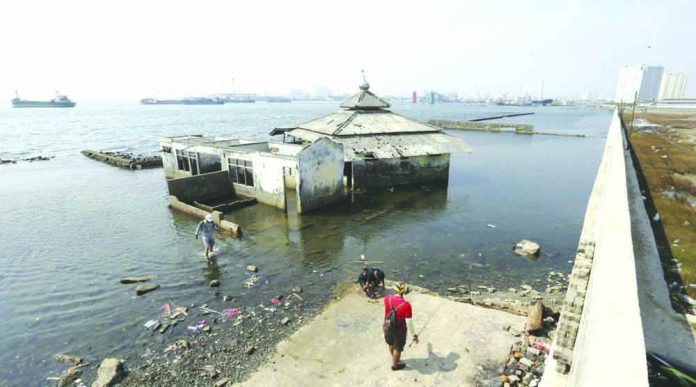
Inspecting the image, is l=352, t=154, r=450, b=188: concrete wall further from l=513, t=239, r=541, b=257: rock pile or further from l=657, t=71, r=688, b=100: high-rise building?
l=657, t=71, r=688, b=100: high-rise building

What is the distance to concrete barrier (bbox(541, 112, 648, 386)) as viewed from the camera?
2.80 m

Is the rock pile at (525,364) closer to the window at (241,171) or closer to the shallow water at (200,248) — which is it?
the shallow water at (200,248)

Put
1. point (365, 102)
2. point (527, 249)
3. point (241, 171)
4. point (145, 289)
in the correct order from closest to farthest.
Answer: point (145, 289), point (527, 249), point (241, 171), point (365, 102)

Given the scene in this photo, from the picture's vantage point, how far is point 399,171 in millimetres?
24359

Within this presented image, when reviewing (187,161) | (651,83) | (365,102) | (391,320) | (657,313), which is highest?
(651,83)

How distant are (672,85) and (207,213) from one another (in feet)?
825

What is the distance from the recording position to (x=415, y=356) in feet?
24.3

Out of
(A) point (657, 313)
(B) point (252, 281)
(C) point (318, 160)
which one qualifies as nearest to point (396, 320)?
(A) point (657, 313)

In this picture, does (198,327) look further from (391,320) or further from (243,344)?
(391,320)

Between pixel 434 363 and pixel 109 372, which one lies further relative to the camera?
pixel 109 372

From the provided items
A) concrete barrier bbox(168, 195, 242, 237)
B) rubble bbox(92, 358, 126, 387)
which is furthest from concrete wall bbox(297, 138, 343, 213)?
rubble bbox(92, 358, 126, 387)

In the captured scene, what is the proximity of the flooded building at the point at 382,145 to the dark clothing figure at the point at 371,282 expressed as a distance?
39.1ft

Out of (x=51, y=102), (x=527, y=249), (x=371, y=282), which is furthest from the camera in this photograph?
(x=51, y=102)

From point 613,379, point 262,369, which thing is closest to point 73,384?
point 262,369
